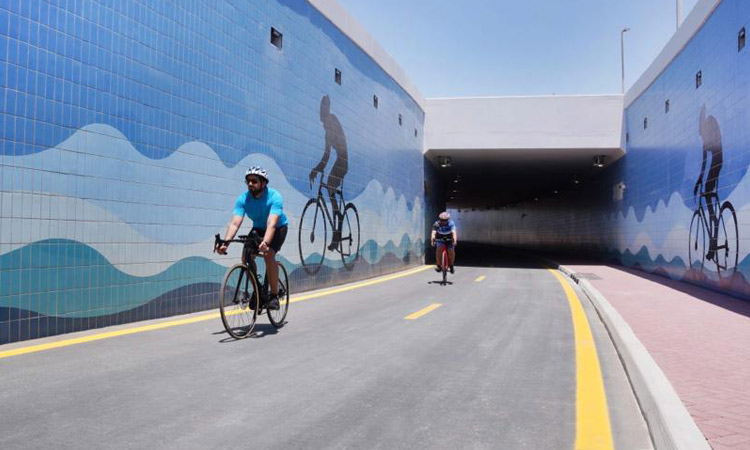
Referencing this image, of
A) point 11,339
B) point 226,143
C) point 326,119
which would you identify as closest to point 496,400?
point 11,339

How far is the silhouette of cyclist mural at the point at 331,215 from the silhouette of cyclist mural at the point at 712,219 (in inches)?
345

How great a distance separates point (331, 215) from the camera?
13.0 m

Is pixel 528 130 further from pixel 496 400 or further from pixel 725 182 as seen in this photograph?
pixel 496 400

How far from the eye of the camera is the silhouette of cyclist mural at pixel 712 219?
34.9 ft

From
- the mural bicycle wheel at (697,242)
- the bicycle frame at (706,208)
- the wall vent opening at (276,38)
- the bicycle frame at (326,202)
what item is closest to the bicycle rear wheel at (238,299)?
the bicycle frame at (326,202)

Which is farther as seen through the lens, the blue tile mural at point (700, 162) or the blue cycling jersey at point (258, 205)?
the blue tile mural at point (700, 162)

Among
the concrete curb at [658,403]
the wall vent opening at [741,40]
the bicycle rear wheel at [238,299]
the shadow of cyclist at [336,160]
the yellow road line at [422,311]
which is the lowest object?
the yellow road line at [422,311]

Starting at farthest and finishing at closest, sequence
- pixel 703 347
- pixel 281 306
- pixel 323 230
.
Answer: pixel 323 230 → pixel 281 306 → pixel 703 347

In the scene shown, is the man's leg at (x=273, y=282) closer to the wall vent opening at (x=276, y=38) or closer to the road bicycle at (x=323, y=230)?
the road bicycle at (x=323, y=230)

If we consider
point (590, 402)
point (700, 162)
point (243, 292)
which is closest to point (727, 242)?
point (700, 162)

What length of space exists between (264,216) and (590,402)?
393cm

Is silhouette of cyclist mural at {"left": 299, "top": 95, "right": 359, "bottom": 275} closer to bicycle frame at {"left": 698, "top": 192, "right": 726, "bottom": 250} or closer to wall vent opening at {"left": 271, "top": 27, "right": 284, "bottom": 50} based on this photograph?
wall vent opening at {"left": 271, "top": 27, "right": 284, "bottom": 50}

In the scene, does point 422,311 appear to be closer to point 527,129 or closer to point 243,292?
point 243,292

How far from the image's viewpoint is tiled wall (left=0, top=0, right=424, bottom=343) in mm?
5535
